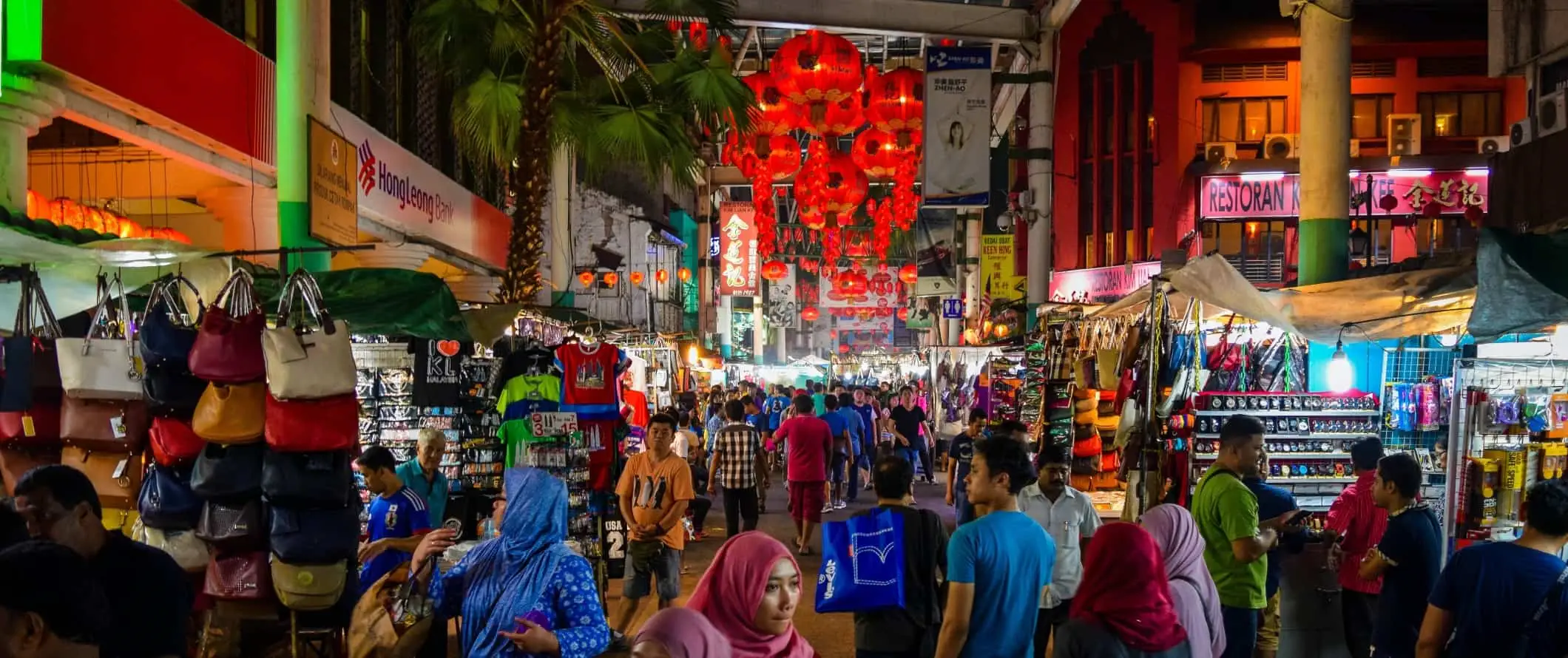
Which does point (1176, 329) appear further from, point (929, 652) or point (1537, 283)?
point (929, 652)

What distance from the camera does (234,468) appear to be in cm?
512

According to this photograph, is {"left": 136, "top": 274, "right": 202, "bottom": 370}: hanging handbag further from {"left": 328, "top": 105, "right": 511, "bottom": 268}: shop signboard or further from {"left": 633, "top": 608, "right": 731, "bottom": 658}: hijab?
{"left": 328, "top": 105, "right": 511, "bottom": 268}: shop signboard

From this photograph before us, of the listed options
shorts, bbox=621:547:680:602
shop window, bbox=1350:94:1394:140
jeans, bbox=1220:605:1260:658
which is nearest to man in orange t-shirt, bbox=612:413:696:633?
shorts, bbox=621:547:680:602

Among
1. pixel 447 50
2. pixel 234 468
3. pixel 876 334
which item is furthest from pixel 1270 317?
pixel 876 334

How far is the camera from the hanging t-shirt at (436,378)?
9070mm

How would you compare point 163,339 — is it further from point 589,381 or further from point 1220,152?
point 1220,152

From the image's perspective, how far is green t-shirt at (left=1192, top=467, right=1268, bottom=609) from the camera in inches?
233

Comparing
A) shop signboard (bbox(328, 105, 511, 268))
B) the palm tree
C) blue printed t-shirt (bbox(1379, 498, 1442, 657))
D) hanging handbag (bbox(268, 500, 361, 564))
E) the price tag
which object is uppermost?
the palm tree

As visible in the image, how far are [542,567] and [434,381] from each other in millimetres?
5438

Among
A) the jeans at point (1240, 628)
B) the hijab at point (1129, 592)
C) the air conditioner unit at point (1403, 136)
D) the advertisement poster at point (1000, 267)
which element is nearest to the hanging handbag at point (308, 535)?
the hijab at point (1129, 592)

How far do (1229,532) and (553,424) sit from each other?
193 inches

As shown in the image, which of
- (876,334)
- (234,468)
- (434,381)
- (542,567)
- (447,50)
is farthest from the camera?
(876,334)

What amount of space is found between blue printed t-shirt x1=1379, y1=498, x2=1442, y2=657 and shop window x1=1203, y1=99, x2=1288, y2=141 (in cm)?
2026

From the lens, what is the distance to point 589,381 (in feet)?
30.8
